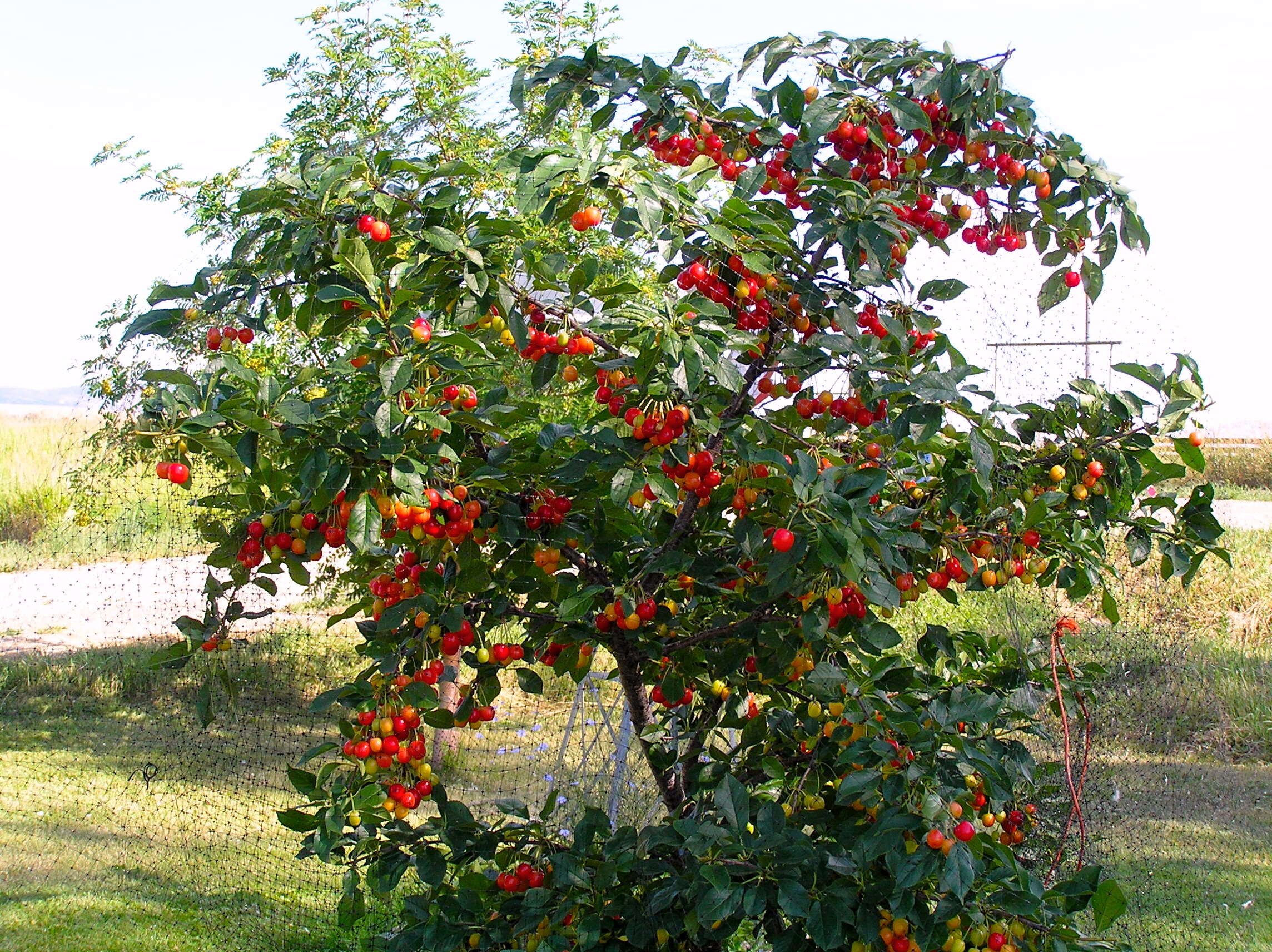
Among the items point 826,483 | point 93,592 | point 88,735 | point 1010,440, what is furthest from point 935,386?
point 93,592

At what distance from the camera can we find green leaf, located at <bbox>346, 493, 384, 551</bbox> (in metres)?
1.33

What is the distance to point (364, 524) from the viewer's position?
1343 millimetres

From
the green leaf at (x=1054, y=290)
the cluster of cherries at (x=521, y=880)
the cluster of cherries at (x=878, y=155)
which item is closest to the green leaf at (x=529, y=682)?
the cluster of cherries at (x=521, y=880)

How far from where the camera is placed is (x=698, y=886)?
1494 millimetres

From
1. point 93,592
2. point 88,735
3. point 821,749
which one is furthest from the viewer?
point 93,592

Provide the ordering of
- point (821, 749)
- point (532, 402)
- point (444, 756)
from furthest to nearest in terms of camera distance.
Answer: point (444, 756)
point (821, 749)
point (532, 402)

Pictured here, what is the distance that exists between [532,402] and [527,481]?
0.41ft

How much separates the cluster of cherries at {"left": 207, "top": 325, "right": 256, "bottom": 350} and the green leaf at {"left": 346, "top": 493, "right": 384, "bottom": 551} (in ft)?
1.21

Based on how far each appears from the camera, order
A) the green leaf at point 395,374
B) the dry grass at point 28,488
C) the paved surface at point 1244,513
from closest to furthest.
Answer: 1. the green leaf at point 395,374
2. the paved surface at point 1244,513
3. the dry grass at point 28,488

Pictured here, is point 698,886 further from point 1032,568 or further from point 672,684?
point 1032,568

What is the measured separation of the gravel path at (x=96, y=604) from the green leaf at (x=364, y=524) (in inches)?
200

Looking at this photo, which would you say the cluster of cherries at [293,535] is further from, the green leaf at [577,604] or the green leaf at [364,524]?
the green leaf at [577,604]

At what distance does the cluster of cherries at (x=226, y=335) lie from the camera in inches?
60.9

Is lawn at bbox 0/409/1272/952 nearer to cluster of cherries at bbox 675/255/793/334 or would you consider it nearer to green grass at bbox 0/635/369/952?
green grass at bbox 0/635/369/952
